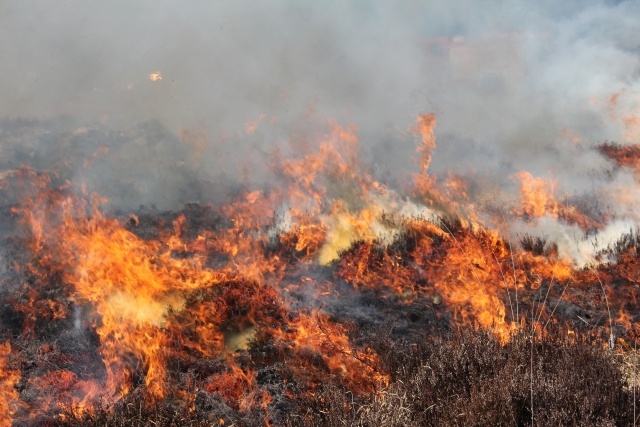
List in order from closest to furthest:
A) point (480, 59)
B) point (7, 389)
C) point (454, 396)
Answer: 1. point (454, 396)
2. point (7, 389)
3. point (480, 59)

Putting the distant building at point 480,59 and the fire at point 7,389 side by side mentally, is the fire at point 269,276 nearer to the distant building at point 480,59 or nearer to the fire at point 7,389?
the fire at point 7,389

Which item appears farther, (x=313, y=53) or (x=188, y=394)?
(x=313, y=53)

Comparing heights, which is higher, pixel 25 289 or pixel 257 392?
pixel 25 289

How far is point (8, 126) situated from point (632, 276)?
11159mm

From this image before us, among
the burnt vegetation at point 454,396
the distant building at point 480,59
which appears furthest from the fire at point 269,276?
the distant building at point 480,59

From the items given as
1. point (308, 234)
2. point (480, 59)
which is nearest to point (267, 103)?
point (308, 234)

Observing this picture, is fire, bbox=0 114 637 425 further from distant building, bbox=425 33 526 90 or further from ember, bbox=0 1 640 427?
distant building, bbox=425 33 526 90

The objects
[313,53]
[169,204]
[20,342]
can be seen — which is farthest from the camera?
[313,53]

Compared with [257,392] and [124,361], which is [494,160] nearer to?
[257,392]

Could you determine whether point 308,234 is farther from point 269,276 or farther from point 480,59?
point 480,59

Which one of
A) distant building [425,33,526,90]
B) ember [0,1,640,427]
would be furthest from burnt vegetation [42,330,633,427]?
distant building [425,33,526,90]

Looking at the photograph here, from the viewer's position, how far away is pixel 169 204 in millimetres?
8656

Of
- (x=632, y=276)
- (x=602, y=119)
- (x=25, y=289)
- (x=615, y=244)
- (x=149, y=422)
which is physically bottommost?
(x=149, y=422)

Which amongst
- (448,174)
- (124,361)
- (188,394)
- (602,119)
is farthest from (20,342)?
(602,119)
